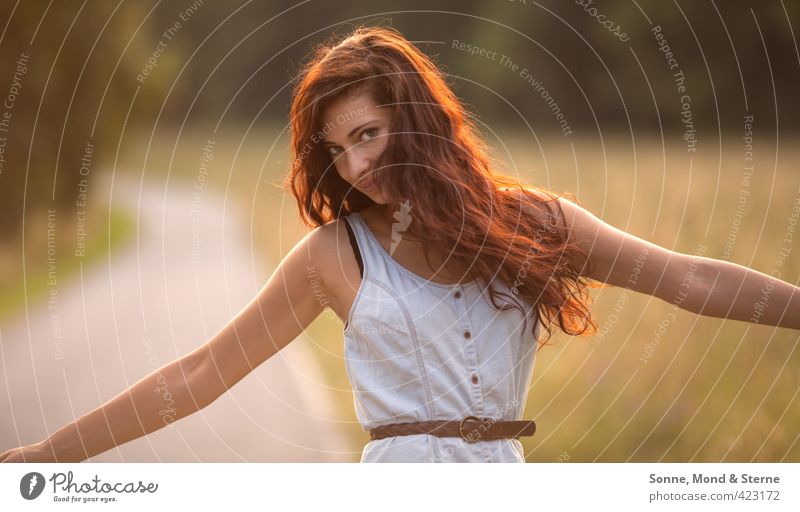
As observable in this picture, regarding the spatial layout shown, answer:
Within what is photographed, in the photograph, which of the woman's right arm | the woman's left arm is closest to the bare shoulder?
the woman's right arm

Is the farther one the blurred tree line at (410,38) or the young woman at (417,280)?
the blurred tree line at (410,38)

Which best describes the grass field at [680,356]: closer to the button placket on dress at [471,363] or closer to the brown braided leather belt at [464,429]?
the button placket on dress at [471,363]

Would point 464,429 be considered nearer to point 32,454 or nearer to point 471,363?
point 471,363

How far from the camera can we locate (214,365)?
2.41 meters

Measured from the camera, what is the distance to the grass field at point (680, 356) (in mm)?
4020

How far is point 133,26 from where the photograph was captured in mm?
11219

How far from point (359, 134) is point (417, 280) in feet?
1.16

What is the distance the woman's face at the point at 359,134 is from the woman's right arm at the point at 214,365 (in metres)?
0.15

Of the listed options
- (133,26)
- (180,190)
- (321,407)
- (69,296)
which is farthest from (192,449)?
(180,190)

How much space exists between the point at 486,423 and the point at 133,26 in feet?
32.2

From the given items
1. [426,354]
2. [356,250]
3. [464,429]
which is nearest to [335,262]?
[356,250]

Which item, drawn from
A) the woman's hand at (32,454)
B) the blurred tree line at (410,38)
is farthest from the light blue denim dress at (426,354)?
the blurred tree line at (410,38)

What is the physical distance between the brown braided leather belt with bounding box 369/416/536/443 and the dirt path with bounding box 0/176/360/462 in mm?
2205

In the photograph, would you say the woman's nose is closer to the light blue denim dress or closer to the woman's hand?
the light blue denim dress
